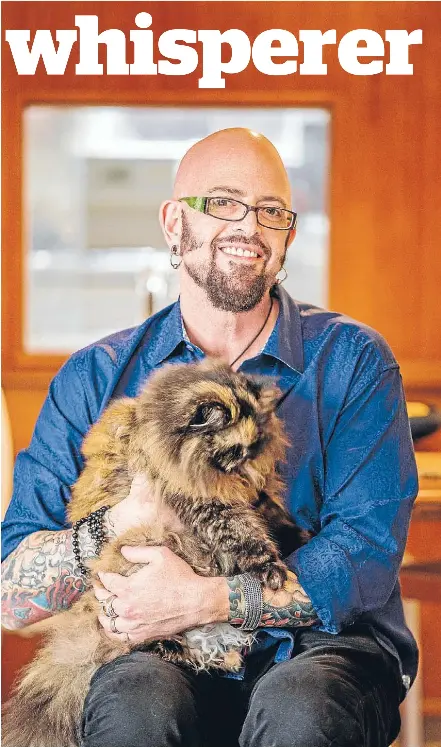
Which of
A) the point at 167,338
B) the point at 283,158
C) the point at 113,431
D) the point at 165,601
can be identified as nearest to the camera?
the point at 165,601

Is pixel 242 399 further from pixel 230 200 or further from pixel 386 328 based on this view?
pixel 386 328

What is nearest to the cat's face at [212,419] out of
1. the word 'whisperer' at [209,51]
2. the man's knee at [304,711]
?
the man's knee at [304,711]

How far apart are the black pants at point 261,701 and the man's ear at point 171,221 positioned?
3.12 feet

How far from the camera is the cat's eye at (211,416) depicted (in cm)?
171

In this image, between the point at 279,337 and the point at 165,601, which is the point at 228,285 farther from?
the point at 165,601

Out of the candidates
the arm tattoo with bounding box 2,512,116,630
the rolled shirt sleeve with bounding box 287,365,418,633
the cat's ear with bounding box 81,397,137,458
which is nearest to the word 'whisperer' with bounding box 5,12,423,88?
the cat's ear with bounding box 81,397,137,458

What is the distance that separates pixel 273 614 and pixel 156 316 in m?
0.78

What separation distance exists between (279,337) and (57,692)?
33.0 inches

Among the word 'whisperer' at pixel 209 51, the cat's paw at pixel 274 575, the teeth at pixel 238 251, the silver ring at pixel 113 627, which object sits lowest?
the silver ring at pixel 113 627

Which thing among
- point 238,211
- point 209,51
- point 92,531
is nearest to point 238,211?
point 238,211

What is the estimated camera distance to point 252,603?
165 centimetres

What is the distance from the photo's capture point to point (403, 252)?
133 inches

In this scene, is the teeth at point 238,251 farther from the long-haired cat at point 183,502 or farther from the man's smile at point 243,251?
the long-haired cat at point 183,502

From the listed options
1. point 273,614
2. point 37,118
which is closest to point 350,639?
point 273,614
